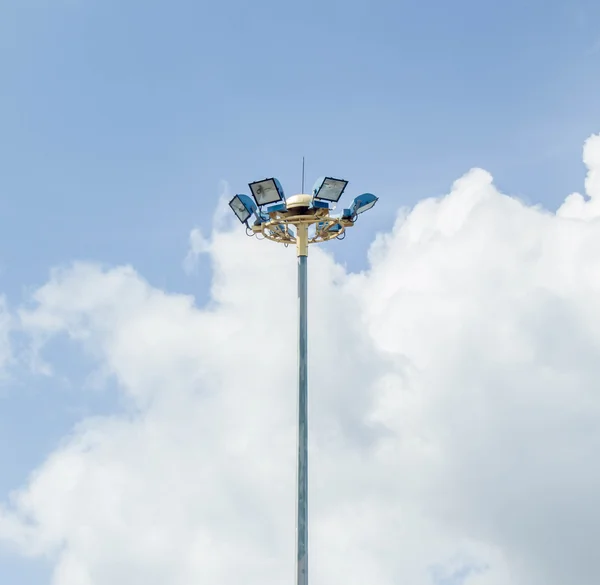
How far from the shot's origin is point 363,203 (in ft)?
108

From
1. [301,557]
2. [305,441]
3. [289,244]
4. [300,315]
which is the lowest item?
[301,557]

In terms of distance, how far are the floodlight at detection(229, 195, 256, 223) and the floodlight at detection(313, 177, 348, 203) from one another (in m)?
2.01

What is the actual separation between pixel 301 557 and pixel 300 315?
22.0 feet

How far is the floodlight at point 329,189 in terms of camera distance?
32.0m

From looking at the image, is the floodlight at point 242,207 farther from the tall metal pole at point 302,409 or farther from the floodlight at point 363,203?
the floodlight at point 363,203

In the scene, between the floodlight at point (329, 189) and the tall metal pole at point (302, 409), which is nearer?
the tall metal pole at point (302, 409)

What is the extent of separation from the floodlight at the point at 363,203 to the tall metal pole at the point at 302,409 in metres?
1.47

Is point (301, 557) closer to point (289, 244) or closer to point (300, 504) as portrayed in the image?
point (300, 504)

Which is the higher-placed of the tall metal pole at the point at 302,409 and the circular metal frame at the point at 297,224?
the circular metal frame at the point at 297,224

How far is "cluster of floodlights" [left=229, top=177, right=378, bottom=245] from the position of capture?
32.2 metres

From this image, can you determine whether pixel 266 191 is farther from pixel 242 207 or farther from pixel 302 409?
pixel 302 409

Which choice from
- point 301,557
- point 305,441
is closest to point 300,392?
point 305,441

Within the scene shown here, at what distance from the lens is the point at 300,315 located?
3212cm

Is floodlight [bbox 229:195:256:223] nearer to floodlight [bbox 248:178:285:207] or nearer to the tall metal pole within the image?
floodlight [bbox 248:178:285:207]
